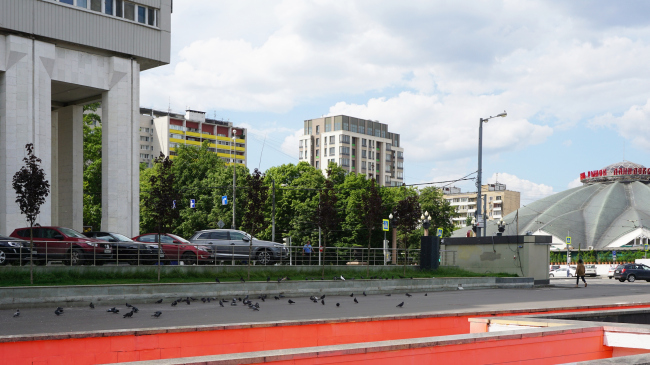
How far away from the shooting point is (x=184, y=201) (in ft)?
217

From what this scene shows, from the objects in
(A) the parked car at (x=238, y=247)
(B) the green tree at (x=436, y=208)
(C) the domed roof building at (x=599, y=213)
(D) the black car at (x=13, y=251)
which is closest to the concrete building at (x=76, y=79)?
(A) the parked car at (x=238, y=247)

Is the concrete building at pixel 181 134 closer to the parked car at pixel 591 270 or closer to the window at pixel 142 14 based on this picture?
the parked car at pixel 591 270

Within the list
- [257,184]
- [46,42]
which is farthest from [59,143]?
[257,184]

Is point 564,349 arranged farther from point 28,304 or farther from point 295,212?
point 295,212

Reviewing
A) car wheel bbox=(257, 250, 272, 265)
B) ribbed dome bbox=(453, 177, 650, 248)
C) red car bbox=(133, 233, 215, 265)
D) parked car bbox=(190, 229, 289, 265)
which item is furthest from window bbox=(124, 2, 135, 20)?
ribbed dome bbox=(453, 177, 650, 248)

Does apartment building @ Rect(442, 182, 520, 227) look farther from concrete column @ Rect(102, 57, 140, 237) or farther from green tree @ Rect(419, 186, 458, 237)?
concrete column @ Rect(102, 57, 140, 237)

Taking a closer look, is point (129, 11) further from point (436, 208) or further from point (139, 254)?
point (436, 208)

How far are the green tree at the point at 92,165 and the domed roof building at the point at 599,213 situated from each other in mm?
64211

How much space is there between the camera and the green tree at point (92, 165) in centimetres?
5334

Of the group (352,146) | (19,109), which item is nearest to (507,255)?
(19,109)

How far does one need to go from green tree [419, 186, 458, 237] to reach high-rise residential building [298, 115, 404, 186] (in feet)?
172

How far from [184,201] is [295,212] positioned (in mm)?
11481

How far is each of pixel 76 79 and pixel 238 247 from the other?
1440 centimetres

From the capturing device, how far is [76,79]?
114ft
